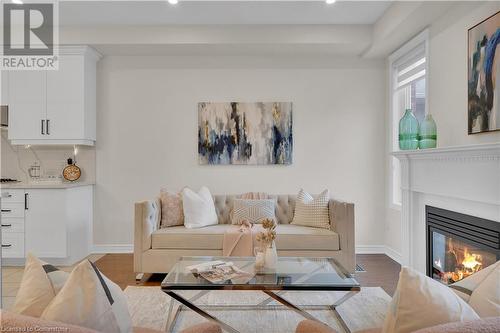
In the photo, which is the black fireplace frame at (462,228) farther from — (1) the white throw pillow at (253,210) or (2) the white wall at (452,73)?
(1) the white throw pillow at (253,210)

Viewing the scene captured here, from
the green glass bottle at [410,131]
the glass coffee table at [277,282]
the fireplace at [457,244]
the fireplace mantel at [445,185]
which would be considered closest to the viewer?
the glass coffee table at [277,282]

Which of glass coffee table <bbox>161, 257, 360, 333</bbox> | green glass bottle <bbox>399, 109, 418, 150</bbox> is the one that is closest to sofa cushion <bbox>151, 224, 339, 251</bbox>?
glass coffee table <bbox>161, 257, 360, 333</bbox>

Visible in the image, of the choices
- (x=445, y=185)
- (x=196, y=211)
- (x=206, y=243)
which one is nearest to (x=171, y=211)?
(x=196, y=211)

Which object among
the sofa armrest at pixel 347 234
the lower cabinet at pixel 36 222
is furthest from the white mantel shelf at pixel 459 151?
the lower cabinet at pixel 36 222

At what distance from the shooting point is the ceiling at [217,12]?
12.5 feet

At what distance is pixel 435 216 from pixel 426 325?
2.50 metres

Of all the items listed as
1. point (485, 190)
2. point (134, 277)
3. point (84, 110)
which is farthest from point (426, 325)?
point (84, 110)

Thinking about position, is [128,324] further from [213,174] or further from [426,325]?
[213,174]

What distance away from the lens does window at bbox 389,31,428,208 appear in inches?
156

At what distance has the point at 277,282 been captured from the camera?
2305mm

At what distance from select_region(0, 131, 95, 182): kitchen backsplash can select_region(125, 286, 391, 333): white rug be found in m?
2.27

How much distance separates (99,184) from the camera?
15.9ft

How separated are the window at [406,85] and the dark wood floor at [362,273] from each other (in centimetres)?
77

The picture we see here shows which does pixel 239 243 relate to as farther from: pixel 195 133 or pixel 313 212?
pixel 195 133
